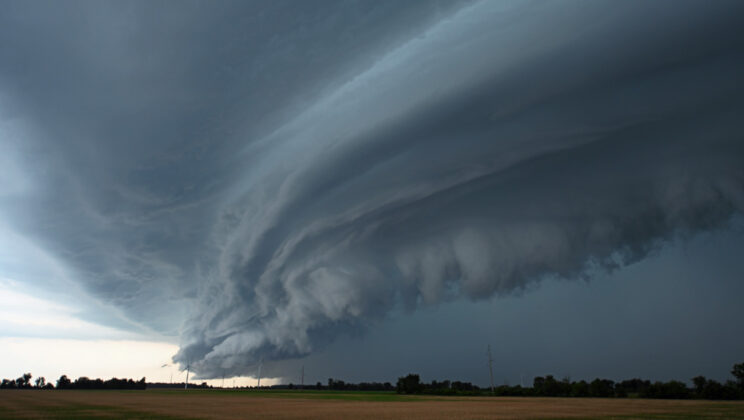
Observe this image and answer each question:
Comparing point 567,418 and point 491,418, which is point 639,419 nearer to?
point 567,418

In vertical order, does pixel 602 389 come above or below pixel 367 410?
below

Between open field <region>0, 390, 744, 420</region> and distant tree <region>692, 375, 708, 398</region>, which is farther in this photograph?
distant tree <region>692, 375, 708, 398</region>

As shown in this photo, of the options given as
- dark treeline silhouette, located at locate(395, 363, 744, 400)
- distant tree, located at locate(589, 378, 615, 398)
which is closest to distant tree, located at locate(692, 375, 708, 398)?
dark treeline silhouette, located at locate(395, 363, 744, 400)

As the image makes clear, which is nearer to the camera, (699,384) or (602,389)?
(699,384)

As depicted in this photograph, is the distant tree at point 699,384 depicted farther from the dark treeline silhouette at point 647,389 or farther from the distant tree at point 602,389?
the distant tree at point 602,389

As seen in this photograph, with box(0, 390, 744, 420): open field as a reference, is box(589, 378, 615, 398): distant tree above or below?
below

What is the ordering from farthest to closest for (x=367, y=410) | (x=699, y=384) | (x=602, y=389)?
(x=602, y=389) → (x=699, y=384) → (x=367, y=410)

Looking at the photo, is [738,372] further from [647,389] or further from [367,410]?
[367,410]

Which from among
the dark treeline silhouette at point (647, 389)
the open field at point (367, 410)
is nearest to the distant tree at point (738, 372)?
the dark treeline silhouette at point (647, 389)

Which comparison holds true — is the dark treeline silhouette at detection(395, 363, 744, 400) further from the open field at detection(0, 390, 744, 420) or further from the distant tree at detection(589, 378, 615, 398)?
the open field at detection(0, 390, 744, 420)

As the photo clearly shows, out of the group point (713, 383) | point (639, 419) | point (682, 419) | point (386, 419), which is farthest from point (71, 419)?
point (713, 383)

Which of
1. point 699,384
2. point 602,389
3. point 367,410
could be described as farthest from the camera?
point 602,389

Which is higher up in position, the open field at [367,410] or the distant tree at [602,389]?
the open field at [367,410]

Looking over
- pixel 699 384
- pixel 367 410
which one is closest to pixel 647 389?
pixel 699 384
